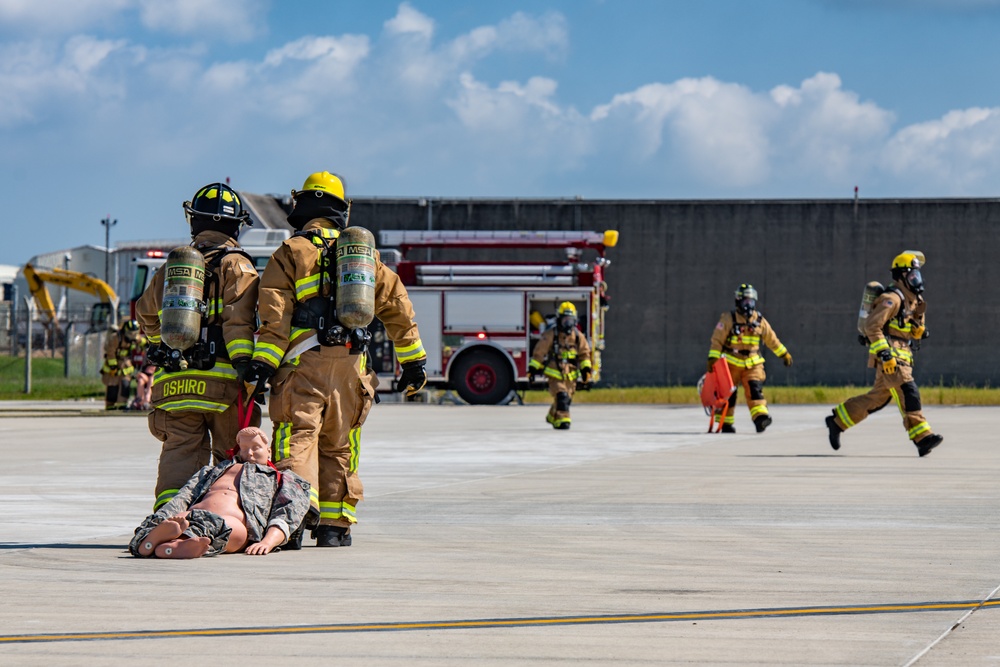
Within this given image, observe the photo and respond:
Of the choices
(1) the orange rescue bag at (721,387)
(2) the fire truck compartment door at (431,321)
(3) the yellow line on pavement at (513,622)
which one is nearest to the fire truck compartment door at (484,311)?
(2) the fire truck compartment door at (431,321)

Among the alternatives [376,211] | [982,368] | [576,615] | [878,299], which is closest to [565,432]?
[878,299]

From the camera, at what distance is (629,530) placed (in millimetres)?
8656

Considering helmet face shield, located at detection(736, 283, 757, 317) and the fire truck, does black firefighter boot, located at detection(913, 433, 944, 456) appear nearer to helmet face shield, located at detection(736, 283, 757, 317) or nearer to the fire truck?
helmet face shield, located at detection(736, 283, 757, 317)

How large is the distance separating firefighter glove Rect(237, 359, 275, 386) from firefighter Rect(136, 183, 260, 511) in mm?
76

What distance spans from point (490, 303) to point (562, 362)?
9354 mm

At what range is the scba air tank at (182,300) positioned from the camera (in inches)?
306

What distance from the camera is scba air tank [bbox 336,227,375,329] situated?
7652 mm

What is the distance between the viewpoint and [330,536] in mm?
7840

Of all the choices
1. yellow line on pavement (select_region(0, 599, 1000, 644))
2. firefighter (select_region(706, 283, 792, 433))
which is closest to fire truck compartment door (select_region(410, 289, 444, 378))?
firefighter (select_region(706, 283, 792, 433))

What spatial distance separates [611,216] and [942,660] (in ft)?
Result: 105

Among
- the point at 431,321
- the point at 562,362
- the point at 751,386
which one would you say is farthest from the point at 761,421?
the point at 431,321

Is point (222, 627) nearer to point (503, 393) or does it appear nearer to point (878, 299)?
point (878, 299)

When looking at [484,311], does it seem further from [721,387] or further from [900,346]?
[900,346]

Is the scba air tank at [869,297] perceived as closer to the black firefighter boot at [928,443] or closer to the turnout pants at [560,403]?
the black firefighter boot at [928,443]
